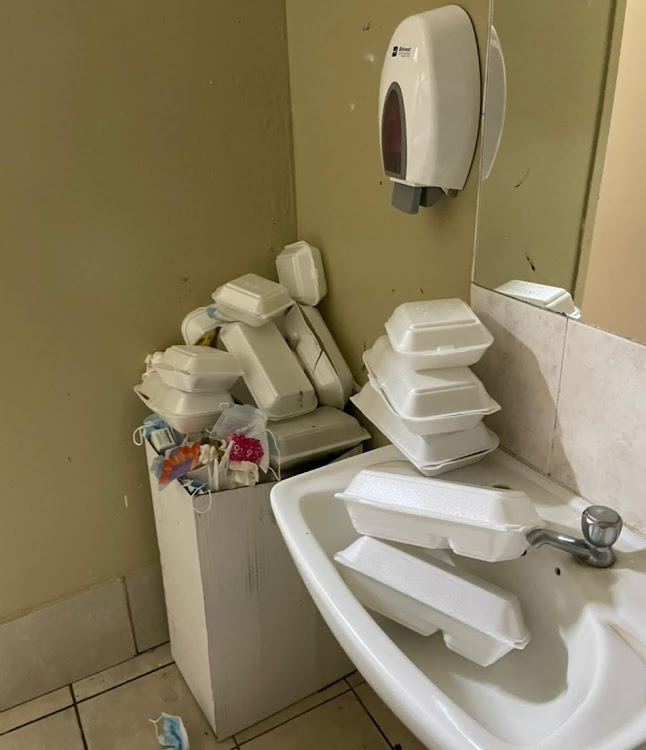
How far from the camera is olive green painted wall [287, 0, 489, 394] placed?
3.35 feet

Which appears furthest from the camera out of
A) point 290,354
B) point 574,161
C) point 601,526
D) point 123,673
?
point 123,673

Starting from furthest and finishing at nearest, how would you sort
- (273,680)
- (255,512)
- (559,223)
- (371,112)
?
(273,680), (255,512), (371,112), (559,223)

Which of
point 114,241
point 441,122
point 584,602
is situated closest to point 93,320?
point 114,241

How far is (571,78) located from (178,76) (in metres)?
0.76

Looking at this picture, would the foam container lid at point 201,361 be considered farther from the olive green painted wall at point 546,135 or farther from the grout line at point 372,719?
the grout line at point 372,719

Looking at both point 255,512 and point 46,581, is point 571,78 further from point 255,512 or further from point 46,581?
point 46,581

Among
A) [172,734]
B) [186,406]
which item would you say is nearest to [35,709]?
[172,734]

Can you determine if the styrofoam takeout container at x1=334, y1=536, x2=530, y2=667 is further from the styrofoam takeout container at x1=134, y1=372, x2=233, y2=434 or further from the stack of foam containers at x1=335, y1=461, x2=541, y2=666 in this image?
the styrofoam takeout container at x1=134, y1=372, x2=233, y2=434

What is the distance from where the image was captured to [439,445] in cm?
88

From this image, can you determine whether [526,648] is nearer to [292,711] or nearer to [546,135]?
[546,135]

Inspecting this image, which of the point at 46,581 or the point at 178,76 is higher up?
the point at 178,76

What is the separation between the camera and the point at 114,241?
50.4 inches

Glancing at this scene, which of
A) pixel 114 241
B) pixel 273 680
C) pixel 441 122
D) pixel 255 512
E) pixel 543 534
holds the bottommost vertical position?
pixel 273 680

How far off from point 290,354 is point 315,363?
55 mm
